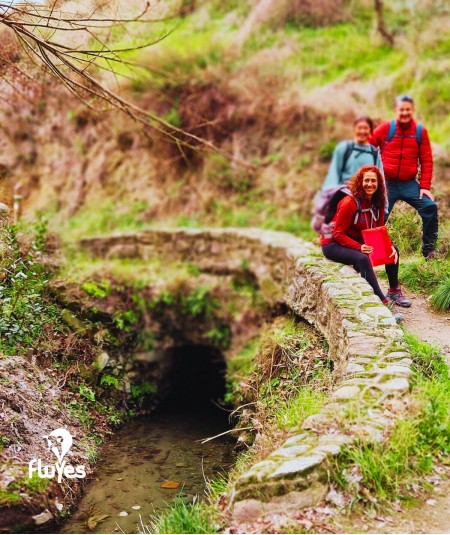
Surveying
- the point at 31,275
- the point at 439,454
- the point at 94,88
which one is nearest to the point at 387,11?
the point at 94,88

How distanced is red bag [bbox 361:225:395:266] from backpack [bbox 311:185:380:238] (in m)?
0.14

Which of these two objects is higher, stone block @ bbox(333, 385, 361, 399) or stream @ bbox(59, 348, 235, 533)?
stone block @ bbox(333, 385, 361, 399)

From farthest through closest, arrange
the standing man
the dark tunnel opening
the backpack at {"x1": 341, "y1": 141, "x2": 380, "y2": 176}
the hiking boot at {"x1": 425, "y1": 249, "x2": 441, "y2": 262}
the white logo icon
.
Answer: the dark tunnel opening
the backpack at {"x1": 341, "y1": 141, "x2": 380, "y2": 176}
the hiking boot at {"x1": 425, "y1": 249, "x2": 441, "y2": 262}
the standing man
the white logo icon

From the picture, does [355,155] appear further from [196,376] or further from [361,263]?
[196,376]

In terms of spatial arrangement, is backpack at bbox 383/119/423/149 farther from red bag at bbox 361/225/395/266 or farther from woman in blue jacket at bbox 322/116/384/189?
red bag at bbox 361/225/395/266

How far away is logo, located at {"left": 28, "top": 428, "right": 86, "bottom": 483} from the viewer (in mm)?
5059

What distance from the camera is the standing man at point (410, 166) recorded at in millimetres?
6555

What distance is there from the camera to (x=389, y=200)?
265 inches

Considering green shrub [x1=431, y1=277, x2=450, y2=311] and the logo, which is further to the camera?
green shrub [x1=431, y1=277, x2=450, y2=311]

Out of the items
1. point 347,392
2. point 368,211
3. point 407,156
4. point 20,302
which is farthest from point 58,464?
point 407,156

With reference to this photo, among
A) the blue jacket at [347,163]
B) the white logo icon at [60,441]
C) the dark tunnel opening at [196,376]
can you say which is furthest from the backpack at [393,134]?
the white logo icon at [60,441]

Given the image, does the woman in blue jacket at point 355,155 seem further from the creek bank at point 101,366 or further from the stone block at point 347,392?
the stone block at point 347,392

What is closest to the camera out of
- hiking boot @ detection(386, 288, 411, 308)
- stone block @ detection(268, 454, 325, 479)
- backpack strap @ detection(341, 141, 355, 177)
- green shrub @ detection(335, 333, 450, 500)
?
stone block @ detection(268, 454, 325, 479)

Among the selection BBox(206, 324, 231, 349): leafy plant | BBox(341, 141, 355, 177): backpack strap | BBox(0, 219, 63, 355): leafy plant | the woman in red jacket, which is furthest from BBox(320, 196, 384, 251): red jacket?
BBox(206, 324, 231, 349): leafy plant
